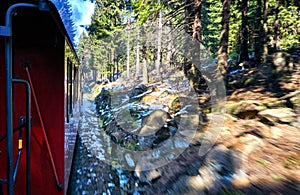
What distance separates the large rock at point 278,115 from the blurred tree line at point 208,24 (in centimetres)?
321

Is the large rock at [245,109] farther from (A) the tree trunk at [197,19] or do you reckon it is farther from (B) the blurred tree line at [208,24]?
(A) the tree trunk at [197,19]

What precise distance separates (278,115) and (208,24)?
1828 cm

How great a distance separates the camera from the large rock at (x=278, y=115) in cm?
535

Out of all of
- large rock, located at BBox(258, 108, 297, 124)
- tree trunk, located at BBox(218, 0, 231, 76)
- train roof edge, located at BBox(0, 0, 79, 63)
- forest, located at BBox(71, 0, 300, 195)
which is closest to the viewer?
train roof edge, located at BBox(0, 0, 79, 63)

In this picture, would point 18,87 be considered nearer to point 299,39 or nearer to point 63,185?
point 63,185

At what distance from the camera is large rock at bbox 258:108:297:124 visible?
5.35 meters

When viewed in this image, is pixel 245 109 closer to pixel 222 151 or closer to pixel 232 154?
pixel 222 151

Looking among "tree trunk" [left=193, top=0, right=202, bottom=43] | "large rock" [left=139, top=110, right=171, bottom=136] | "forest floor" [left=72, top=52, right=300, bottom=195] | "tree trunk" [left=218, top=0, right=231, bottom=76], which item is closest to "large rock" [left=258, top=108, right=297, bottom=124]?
"forest floor" [left=72, top=52, right=300, bottom=195]

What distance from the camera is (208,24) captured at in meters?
22.3

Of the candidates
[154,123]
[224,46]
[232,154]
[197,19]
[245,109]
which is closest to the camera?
[232,154]

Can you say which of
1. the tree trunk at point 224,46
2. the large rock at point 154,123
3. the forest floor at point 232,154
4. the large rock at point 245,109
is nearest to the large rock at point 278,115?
the forest floor at point 232,154

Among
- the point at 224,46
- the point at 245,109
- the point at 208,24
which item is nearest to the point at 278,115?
the point at 245,109

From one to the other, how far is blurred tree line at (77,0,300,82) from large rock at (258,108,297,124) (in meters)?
3.21

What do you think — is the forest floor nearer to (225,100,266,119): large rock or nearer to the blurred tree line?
(225,100,266,119): large rock
